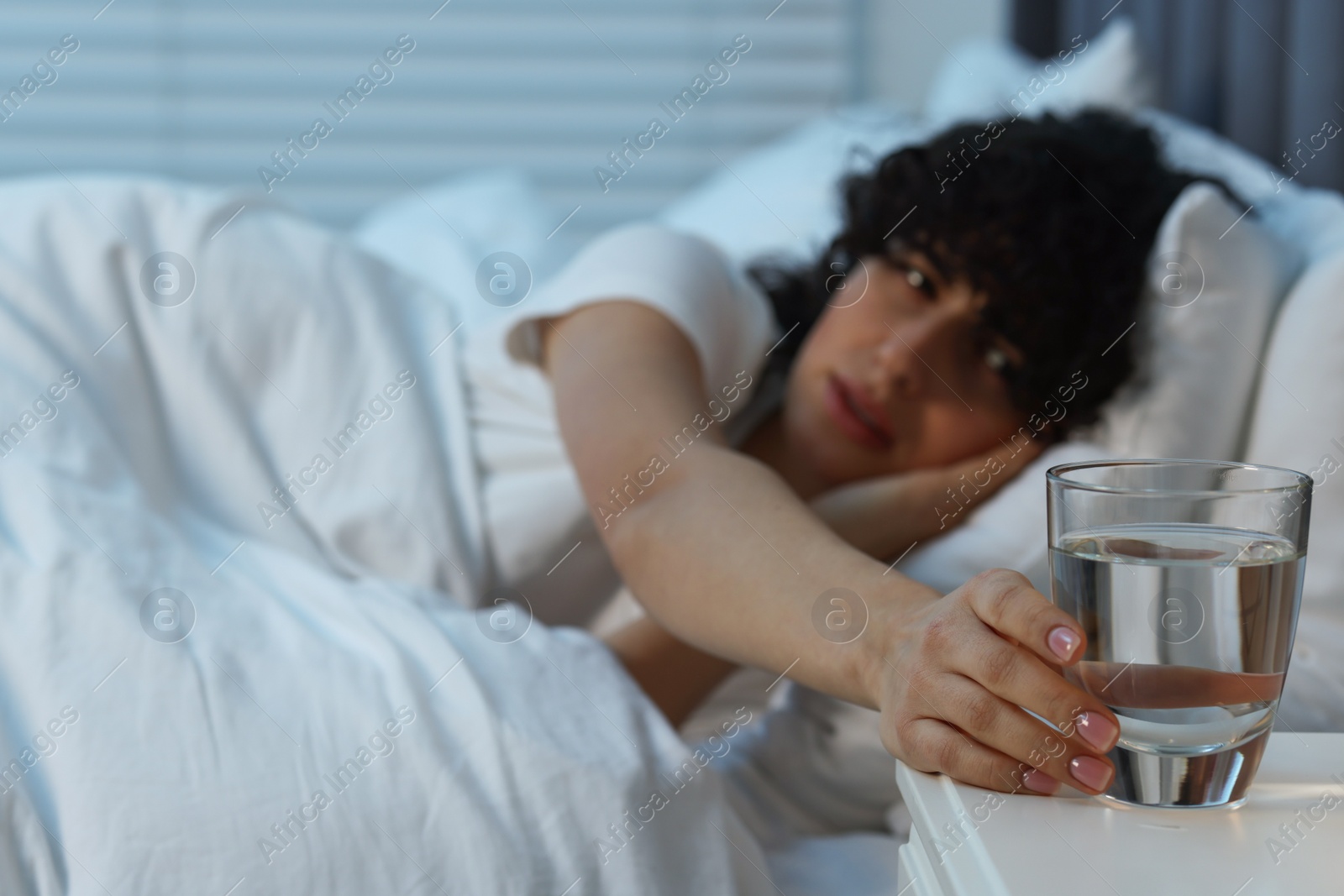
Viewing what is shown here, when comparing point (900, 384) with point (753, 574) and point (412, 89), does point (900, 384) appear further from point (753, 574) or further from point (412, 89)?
point (412, 89)

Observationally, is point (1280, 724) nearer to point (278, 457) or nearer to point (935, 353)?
point (935, 353)

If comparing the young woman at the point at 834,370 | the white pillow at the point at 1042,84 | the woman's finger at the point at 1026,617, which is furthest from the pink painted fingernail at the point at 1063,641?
the white pillow at the point at 1042,84

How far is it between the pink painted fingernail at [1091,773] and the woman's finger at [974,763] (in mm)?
17

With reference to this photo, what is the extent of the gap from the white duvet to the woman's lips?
32cm

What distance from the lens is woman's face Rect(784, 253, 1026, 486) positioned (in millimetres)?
973

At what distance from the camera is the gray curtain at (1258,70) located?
1061 mm

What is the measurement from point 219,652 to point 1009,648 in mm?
456

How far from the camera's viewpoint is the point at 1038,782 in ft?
1.49

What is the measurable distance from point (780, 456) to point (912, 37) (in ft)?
5.00

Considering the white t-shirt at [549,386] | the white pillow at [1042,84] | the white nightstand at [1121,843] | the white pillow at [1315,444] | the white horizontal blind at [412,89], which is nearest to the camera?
the white nightstand at [1121,843]

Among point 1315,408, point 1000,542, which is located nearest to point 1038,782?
point 1000,542

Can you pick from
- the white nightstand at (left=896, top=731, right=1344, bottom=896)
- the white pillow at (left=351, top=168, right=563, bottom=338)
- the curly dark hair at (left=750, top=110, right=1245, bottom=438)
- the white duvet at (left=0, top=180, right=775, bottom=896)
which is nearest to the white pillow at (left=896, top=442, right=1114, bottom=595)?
the curly dark hair at (left=750, top=110, right=1245, bottom=438)

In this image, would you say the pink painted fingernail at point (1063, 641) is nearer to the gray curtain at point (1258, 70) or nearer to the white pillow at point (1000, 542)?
the white pillow at point (1000, 542)

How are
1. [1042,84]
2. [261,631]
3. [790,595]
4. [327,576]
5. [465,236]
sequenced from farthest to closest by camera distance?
[465,236], [1042,84], [327,576], [261,631], [790,595]
